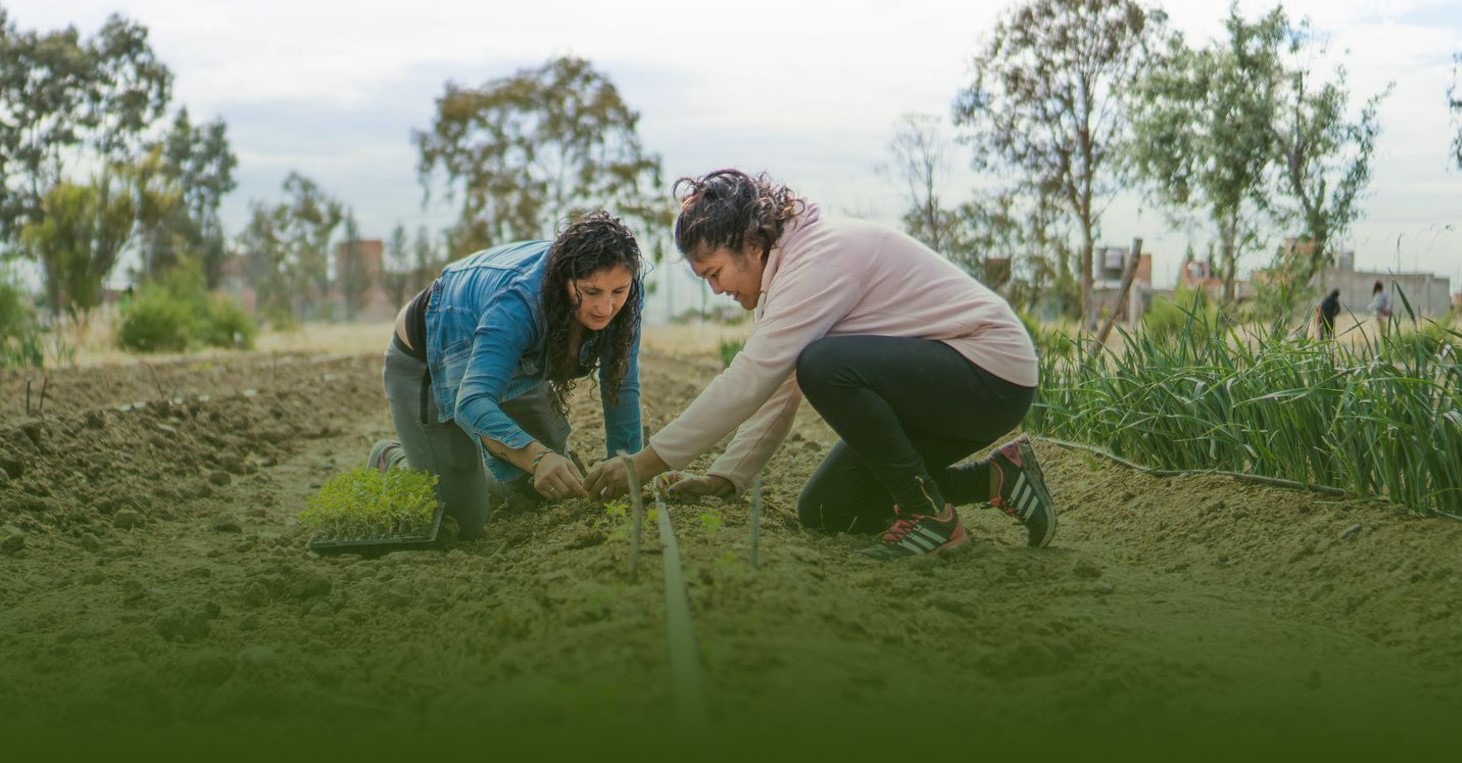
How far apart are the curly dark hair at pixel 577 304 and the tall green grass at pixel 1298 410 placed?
1.92 m

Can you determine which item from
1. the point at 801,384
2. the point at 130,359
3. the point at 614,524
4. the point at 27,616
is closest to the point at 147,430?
the point at 27,616

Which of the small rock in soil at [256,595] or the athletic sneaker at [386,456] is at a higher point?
the athletic sneaker at [386,456]

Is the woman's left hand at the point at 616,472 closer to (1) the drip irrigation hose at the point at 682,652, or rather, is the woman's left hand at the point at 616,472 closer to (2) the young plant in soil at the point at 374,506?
(1) the drip irrigation hose at the point at 682,652

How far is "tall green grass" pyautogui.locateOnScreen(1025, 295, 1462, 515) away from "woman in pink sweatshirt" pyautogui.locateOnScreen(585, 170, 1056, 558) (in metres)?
1.00

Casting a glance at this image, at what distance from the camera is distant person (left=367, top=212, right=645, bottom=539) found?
3211 mm

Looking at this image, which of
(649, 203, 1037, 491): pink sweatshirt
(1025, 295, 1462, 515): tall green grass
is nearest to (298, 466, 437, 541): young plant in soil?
(649, 203, 1037, 491): pink sweatshirt

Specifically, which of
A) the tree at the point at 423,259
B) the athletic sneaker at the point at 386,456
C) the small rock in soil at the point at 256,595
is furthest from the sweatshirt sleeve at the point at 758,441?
the tree at the point at 423,259

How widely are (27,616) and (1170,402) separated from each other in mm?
3730

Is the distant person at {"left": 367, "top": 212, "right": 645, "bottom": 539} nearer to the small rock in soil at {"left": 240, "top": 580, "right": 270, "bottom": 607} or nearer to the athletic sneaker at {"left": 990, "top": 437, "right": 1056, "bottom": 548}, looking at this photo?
the small rock in soil at {"left": 240, "top": 580, "right": 270, "bottom": 607}

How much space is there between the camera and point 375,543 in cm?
363

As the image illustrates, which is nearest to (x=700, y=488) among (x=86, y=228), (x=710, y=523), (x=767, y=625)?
(x=710, y=523)

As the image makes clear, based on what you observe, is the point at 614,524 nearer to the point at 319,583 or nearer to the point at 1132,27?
the point at 319,583

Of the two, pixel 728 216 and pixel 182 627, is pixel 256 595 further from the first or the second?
pixel 728 216

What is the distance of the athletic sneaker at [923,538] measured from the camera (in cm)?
322
